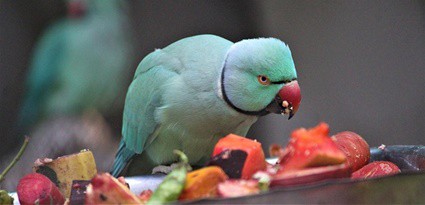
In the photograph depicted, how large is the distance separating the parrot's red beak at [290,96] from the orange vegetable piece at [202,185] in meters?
0.59

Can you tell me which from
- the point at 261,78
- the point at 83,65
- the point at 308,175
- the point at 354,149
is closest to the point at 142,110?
the point at 261,78

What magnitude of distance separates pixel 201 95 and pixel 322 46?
1139 millimetres

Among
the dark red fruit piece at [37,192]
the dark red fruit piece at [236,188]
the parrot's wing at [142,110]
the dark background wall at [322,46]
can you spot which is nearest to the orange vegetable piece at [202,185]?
the dark red fruit piece at [236,188]

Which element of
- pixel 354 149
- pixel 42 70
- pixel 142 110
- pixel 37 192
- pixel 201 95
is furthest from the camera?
pixel 42 70

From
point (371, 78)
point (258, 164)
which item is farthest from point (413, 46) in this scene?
point (258, 164)

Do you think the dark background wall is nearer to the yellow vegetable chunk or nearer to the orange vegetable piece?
the yellow vegetable chunk

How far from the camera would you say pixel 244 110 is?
4.59 ft

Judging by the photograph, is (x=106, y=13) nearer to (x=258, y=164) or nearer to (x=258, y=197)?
(x=258, y=164)

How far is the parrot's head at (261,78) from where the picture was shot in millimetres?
1272

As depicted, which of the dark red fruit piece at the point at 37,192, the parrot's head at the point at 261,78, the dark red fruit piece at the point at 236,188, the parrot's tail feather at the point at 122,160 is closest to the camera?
the dark red fruit piece at the point at 236,188

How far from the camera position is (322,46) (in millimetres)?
2453

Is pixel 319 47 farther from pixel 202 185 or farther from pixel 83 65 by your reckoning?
pixel 202 185

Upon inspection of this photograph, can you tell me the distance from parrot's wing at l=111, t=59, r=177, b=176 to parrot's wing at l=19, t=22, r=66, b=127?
918 millimetres

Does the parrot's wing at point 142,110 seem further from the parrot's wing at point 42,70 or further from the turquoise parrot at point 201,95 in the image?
the parrot's wing at point 42,70
